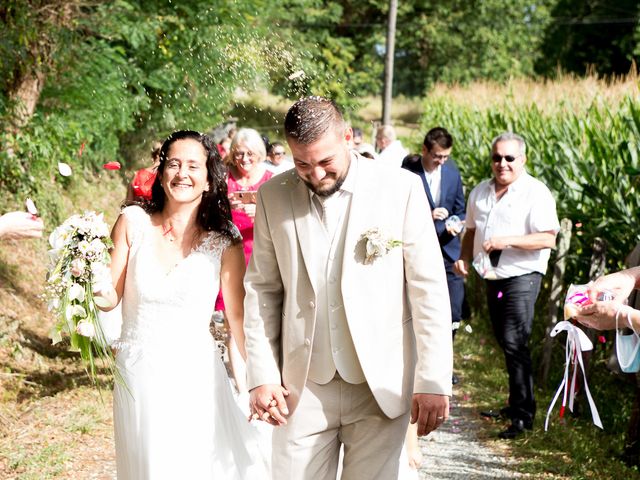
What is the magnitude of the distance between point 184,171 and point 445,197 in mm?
3932

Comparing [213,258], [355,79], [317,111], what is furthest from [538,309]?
[355,79]

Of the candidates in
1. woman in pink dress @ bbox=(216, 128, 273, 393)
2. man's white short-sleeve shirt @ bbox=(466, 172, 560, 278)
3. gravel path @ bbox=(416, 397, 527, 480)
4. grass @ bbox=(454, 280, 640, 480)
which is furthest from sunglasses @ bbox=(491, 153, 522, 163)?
gravel path @ bbox=(416, 397, 527, 480)

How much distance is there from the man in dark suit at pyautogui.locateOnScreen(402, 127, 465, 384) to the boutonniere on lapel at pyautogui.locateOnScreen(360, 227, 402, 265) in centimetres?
423

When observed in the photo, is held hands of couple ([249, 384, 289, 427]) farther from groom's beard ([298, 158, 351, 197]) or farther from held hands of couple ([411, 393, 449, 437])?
groom's beard ([298, 158, 351, 197])

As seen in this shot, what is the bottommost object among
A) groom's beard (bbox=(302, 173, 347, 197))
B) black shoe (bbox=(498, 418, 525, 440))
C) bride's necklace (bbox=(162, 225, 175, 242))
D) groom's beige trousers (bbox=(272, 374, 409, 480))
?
black shoe (bbox=(498, 418, 525, 440))

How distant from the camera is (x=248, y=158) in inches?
271

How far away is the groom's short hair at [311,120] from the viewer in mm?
3012

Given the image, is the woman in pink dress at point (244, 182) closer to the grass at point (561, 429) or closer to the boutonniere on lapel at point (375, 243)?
the grass at point (561, 429)

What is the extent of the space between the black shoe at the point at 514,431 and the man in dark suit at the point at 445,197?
1.35m

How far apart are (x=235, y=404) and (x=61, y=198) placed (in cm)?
671

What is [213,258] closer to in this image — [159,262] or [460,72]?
[159,262]

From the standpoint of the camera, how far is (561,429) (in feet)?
20.2

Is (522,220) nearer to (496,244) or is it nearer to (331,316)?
(496,244)

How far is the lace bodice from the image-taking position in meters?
3.90
